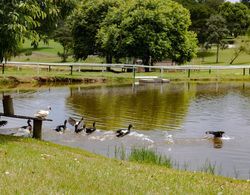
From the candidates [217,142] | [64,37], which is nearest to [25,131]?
[217,142]

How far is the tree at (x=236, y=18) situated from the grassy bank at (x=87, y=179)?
92257mm

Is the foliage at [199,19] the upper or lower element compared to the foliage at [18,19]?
upper

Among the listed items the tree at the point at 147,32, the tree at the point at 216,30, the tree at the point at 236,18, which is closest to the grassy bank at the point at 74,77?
the tree at the point at 147,32

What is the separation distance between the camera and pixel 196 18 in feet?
326

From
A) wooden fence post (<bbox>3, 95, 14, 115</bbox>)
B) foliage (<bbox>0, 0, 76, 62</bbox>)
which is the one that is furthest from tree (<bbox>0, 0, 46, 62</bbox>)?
wooden fence post (<bbox>3, 95, 14, 115</bbox>)

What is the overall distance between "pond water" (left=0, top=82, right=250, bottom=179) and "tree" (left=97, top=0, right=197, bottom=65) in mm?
13150

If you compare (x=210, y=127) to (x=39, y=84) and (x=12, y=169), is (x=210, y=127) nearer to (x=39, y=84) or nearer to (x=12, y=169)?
(x=12, y=169)

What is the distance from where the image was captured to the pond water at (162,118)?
17.6 meters

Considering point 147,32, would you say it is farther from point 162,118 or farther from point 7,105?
point 7,105

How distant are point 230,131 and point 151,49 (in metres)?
34.0

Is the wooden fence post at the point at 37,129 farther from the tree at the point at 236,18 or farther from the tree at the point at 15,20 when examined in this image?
the tree at the point at 236,18

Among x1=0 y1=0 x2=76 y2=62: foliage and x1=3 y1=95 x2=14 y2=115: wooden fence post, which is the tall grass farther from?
x1=3 y1=95 x2=14 y2=115: wooden fence post

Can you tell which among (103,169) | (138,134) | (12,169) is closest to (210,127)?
(138,134)

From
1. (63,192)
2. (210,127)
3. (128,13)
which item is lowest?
(210,127)
